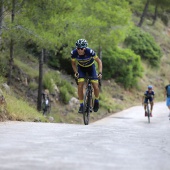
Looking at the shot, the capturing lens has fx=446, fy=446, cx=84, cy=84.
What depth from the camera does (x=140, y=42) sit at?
45406 millimetres

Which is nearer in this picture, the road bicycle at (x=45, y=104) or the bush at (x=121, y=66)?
the road bicycle at (x=45, y=104)

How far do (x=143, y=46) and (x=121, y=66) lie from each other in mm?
9942

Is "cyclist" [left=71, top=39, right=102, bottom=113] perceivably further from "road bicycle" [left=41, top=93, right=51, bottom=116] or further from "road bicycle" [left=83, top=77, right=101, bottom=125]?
"road bicycle" [left=41, top=93, right=51, bottom=116]

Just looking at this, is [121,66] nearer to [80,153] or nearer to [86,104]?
[86,104]

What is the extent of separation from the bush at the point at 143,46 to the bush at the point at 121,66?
23.5 ft

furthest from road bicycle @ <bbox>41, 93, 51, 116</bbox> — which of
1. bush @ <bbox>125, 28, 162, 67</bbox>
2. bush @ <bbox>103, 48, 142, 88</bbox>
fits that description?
bush @ <bbox>125, 28, 162, 67</bbox>

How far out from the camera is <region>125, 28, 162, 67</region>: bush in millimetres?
45312

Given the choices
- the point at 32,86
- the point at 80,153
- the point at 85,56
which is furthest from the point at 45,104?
the point at 80,153

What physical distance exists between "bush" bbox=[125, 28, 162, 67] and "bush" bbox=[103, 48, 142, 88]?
715cm

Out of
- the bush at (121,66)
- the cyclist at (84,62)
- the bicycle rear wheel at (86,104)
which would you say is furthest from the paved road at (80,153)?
the bush at (121,66)

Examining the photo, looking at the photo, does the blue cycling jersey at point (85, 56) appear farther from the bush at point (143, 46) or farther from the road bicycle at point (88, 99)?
the bush at point (143, 46)

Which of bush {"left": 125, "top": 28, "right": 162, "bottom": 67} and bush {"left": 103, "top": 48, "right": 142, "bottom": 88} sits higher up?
bush {"left": 125, "top": 28, "right": 162, "bottom": 67}

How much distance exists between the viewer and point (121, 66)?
36.7m

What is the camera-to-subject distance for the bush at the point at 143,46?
45.3 metres
